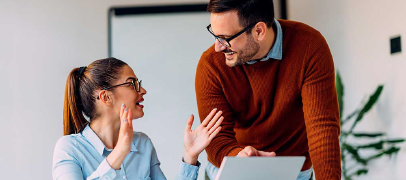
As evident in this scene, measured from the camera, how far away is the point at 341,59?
11.7ft

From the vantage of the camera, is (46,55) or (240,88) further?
(46,55)

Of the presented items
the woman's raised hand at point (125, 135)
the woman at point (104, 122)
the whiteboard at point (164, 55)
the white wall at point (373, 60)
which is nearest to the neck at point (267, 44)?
the woman at point (104, 122)

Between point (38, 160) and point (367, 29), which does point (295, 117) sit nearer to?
point (367, 29)

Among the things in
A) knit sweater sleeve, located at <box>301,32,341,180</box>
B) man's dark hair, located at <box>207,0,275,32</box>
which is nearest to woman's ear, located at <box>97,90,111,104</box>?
man's dark hair, located at <box>207,0,275,32</box>

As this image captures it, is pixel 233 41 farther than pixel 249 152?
Yes

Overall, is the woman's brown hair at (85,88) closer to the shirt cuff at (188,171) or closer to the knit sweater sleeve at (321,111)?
the shirt cuff at (188,171)

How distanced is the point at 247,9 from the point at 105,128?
702mm

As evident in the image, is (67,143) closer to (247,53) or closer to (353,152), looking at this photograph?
(247,53)

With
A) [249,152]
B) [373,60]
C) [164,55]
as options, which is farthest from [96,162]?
[164,55]

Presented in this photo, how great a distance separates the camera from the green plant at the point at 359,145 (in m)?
2.96

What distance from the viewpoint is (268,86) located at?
6.20 feet

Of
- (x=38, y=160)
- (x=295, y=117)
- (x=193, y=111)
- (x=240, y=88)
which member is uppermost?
(x=240, y=88)

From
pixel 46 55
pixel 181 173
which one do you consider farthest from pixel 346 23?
pixel 46 55

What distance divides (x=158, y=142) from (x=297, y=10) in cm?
165
